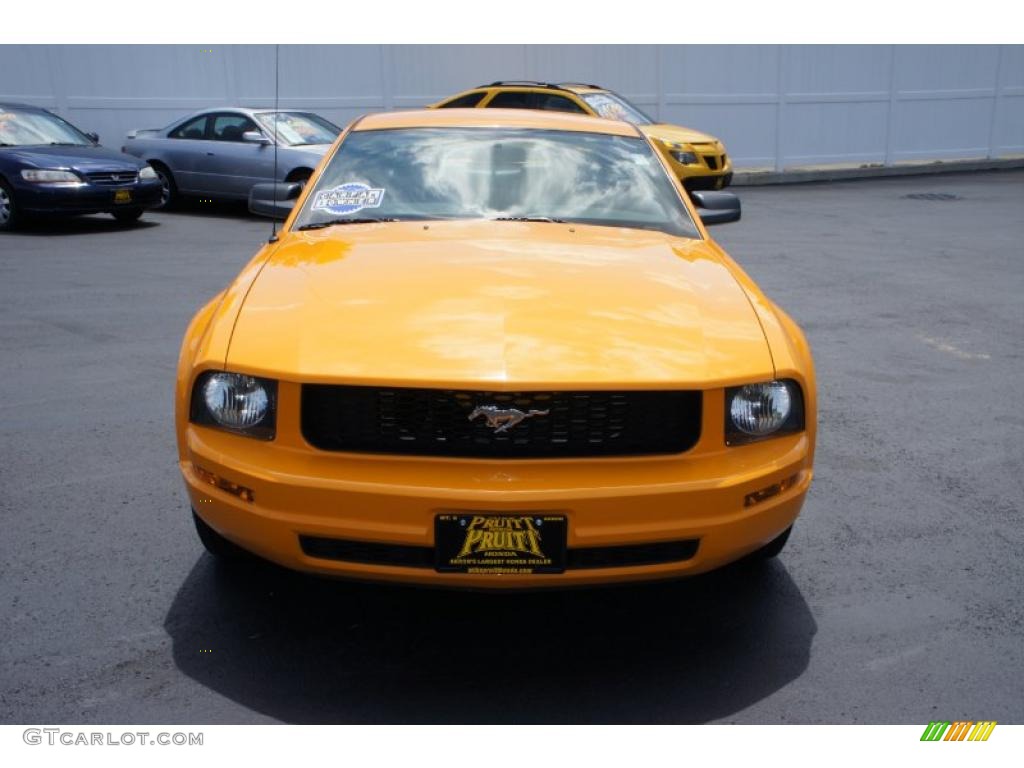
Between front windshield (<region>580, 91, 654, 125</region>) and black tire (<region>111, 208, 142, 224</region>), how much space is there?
247 inches

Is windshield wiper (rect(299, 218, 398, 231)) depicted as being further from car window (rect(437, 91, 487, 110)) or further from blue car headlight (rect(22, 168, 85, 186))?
car window (rect(437, 91, 487, 110))

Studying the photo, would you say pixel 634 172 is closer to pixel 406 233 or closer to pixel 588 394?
pixel 406 233

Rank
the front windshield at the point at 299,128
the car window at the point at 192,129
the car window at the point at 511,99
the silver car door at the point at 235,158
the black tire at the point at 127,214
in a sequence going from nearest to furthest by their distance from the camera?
1. the black tire at the point at 127,214
2. the silver car door at the point at 235,158
3. the front windshield at the point at 299,128
4. the car window at the point at 192,129
5. the car window at the point at 511,99

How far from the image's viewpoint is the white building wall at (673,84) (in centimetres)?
1762

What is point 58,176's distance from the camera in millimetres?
11805

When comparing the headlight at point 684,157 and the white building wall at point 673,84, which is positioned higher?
the white building wall at point 673,84

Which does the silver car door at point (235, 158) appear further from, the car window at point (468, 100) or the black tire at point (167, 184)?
the car window at point (468, 100)

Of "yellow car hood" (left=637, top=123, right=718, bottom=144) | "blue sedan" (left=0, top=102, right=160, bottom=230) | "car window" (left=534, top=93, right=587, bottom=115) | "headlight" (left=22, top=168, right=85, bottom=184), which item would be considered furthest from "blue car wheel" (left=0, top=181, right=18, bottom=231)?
"yellow car hood" (left=637, top=123, right=718, bottom=144)

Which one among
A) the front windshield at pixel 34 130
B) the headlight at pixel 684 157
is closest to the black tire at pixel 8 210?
the front windshield at pixel 34 130

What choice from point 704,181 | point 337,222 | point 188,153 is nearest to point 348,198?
point 337,222

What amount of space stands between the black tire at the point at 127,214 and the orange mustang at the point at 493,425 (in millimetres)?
9917

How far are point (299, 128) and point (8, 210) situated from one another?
144 inches

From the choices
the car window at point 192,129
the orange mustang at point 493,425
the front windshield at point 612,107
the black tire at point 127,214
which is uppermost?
the front windshield at point 612,107
